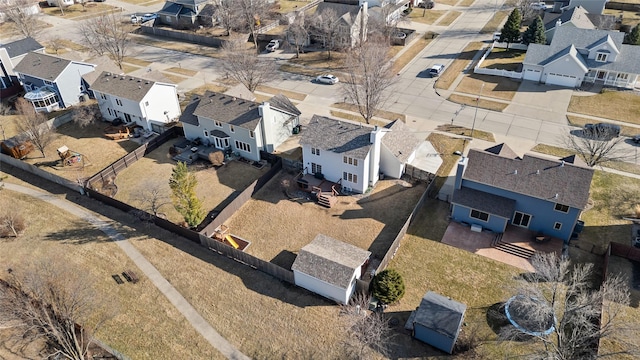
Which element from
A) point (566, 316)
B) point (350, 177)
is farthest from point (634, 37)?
point (566, 316)

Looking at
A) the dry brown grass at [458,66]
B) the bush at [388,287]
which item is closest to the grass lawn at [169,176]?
the bush at [388,287]

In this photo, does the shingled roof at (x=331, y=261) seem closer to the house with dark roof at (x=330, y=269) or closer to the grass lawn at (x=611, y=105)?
the house with dark roof at (x=330, y=269)

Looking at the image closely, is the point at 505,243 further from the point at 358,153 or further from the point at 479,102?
the point at 479,102

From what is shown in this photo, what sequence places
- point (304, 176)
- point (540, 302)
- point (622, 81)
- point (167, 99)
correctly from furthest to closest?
point (622, 81) → point (167, 99) → point (304, 176) → point (540, 302)

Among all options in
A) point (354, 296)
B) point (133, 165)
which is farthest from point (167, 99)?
point (354, 296)

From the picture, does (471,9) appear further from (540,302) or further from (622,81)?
(540,302)
